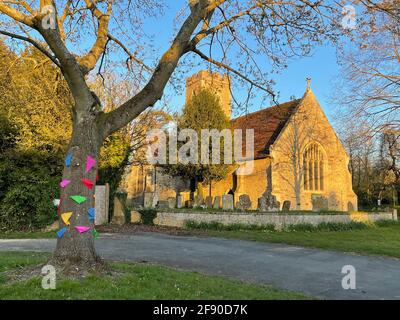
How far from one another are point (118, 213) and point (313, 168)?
2107 centimetres

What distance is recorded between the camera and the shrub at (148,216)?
20062 mm

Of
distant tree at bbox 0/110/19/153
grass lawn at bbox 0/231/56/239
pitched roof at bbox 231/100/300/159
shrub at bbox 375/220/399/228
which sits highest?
pitched roof at bbox 231/100/300/159

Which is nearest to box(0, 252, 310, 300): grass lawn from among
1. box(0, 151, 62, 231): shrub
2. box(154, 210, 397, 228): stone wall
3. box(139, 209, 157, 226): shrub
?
box(0, 151, 62, 231): shrub

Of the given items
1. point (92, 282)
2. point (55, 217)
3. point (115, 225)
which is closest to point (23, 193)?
point (55, 217)

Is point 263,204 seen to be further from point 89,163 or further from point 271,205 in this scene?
point 89,163

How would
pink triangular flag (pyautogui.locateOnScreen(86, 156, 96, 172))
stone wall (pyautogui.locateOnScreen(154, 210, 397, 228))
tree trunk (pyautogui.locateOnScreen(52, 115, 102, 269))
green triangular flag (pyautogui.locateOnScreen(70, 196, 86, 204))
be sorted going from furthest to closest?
stone wall (pyautogui.locateOnScreen(154, 210, 397, 228)), pink triangular flag (pyautogui.locateOnScreen(86, 156, 96, 172)), green triangular flag (pyautogui.locateOnScreen(70, 196, 86, 204)), tree trunk (pyautogui.locateOnScreen(52, 115, 102, 269))

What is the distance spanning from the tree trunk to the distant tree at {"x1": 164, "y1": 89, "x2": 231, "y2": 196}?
2380 cm

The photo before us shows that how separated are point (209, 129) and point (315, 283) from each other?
952 inches

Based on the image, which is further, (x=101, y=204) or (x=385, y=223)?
(x=385, y=223)

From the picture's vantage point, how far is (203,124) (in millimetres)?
31312

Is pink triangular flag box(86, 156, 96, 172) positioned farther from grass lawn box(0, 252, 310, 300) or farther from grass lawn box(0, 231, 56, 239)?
grass lawn box(0, 231, 56, 239)

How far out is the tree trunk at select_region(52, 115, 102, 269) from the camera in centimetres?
639

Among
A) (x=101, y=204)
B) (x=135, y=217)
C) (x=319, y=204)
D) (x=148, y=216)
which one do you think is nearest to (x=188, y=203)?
(x=319, y=204)

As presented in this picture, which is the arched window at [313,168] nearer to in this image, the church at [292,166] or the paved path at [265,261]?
the church at [292,166]
